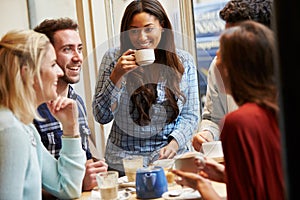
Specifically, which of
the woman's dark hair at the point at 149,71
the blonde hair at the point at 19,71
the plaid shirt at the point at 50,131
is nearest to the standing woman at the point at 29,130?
the blonde hair at the point at 19,71

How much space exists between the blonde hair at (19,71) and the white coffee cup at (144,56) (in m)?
0.41

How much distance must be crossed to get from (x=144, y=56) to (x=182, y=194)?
54 centimetres

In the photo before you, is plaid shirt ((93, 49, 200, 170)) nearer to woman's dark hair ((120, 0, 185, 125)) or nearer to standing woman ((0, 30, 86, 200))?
woman's dark hair ((120, 0, 185, 125))

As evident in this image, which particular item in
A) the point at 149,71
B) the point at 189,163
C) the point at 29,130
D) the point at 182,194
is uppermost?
the point at 149,71

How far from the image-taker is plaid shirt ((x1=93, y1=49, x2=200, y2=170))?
68.9 inches

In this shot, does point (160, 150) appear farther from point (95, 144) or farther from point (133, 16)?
point (133, 16)

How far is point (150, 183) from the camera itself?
1460mm

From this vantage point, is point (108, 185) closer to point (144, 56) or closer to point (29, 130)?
point (29, 130)

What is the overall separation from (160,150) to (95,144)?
0.27 m

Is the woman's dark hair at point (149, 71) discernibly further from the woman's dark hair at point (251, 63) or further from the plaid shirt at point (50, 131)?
the woman's dark hair at point (251, 63)

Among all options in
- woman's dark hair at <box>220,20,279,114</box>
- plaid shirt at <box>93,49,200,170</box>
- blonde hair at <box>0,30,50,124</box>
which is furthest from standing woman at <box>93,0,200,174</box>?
woman's dark hair at <box>220,20,279,114</box>

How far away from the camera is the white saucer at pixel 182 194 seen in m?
1.39

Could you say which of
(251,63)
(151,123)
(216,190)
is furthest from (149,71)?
(251,63)

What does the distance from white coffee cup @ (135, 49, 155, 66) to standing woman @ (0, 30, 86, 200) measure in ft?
1.09
